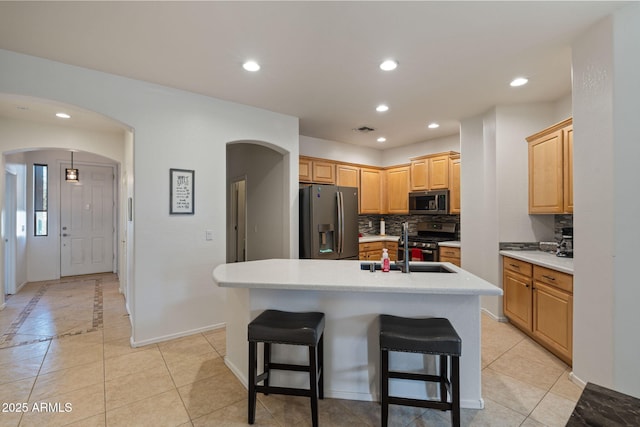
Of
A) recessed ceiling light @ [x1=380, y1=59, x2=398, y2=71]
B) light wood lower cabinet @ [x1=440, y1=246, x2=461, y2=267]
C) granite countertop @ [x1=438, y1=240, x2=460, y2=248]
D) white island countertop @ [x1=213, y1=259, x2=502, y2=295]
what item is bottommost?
light wood lower cabinet @ [x1=440, y1=246, x2=461, y2=267]

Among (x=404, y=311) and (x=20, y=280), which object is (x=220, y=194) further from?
(x=20, y=280)

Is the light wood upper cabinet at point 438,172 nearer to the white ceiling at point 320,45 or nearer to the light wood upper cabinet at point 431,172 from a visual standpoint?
the light wood upper cabinet at point 431,172

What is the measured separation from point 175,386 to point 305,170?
343 centimetres

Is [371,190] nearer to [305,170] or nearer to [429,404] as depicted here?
[305,170]

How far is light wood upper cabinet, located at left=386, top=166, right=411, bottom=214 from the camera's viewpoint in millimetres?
5559

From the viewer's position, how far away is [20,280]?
5250 millimetres

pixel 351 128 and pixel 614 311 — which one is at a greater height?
pixel 351 128

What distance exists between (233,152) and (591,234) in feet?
18.1

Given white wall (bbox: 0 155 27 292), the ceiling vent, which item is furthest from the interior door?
the ceiling vent

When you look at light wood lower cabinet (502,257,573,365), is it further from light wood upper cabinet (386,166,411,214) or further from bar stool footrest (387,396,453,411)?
light wood upper cabinet (386,166,411,214)

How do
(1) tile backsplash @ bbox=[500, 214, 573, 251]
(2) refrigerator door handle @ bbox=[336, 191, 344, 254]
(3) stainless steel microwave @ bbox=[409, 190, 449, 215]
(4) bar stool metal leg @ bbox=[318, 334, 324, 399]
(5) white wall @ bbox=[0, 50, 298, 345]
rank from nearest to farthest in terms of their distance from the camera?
(4) bar stool metal leg @ bbox=[318, 334, 324, 399] → (5) white wall @ bbox=[0, 50, 298, 345] → (1) tile backsplash @ bbox=[500, 214, 573, 251] → (2) refrigerator door handle @ bbox=[336, 191, 344, 254] → (3) stainless steel microwave @ bbox=[409, 190, 449, 215]

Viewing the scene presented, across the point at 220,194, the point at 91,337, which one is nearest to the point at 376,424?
the point at 220,194

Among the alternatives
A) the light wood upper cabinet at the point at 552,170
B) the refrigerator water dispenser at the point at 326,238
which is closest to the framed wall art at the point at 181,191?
the refrigerator water dispenser at the point at 326,238

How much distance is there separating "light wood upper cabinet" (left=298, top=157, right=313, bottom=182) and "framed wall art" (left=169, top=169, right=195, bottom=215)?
192 centimetres
